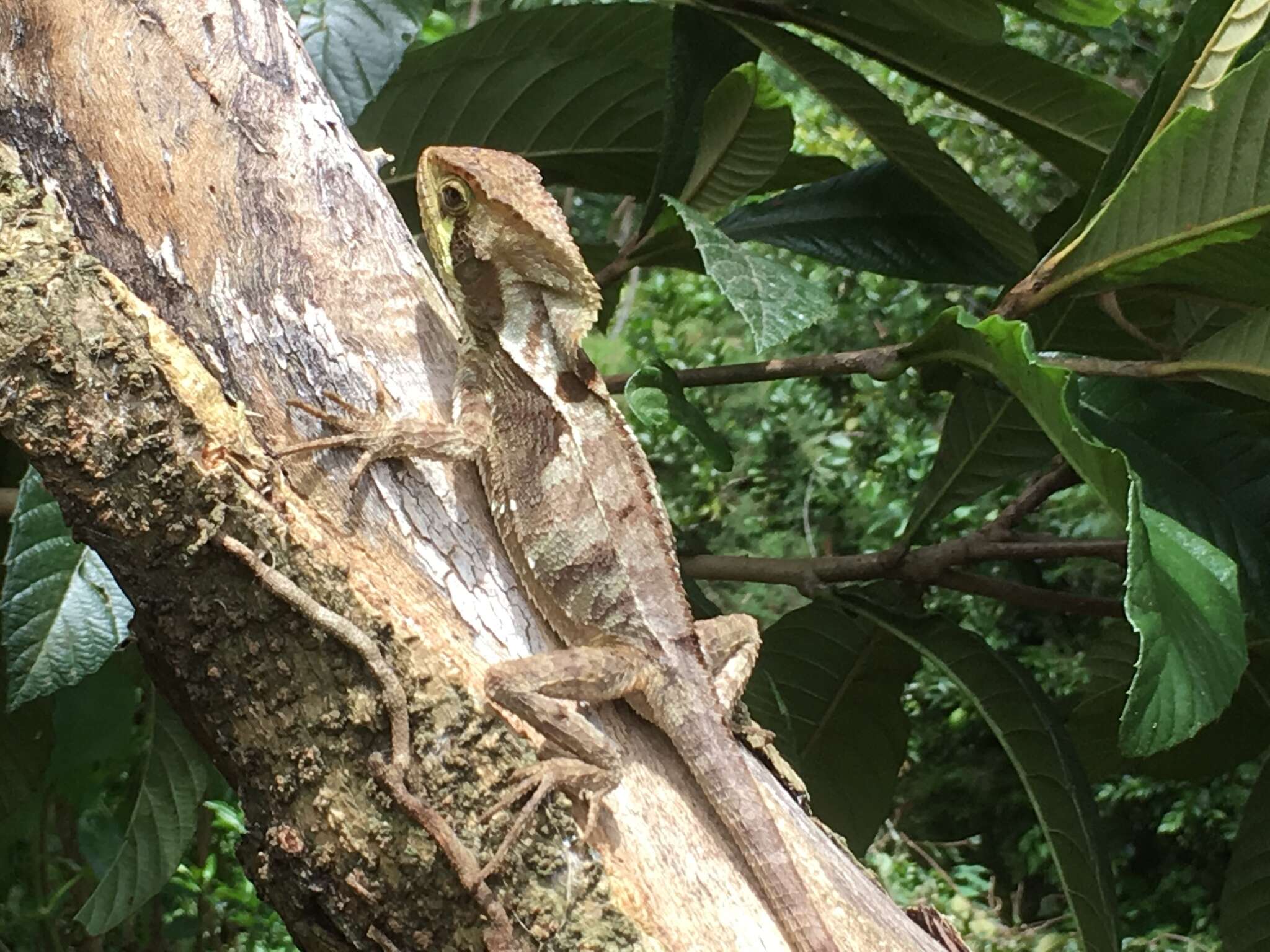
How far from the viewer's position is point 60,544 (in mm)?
1701

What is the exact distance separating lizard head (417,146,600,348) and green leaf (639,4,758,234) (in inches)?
14.4

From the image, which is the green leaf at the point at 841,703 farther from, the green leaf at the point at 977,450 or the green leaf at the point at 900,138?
the green leaf at the point at 900,138

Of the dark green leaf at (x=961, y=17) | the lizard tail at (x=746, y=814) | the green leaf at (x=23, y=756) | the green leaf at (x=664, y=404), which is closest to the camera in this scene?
the lizard tail at (x=746, y=814)

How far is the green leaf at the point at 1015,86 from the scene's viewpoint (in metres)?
1.79

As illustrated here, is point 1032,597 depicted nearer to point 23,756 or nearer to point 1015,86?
point 1015,86

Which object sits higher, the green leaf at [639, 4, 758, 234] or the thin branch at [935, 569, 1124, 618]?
the green leaf at [639, 4, 758, 234]

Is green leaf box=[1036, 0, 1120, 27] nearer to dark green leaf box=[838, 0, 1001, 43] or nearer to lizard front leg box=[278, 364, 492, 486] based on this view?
dark green leaf box=[838, 0, 1001, 43]

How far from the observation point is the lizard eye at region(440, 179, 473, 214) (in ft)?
5.22

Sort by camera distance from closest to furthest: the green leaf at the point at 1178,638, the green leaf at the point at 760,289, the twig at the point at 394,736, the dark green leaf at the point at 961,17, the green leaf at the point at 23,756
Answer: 1. the twig at the point at 394,736
2. the green leaf at the point at 1178,638
3. the green leaf at the point at 760,289
4. the dark green leaf at the point at 961,17
5. the green leaf at the point at 23,756

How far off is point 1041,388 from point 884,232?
81 cm

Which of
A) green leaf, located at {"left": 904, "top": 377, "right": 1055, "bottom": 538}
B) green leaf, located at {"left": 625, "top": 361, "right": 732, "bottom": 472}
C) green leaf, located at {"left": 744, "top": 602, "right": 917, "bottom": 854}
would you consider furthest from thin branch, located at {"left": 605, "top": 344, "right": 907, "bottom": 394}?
green leaf, located at {"left": 744, "top": 602, "right": 917, "bottom": 854}

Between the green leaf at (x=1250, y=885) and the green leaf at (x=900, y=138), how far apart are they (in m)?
1.11

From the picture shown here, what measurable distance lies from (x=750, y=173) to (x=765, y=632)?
97 cm

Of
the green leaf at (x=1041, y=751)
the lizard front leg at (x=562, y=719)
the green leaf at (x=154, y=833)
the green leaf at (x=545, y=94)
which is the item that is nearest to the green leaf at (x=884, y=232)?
the green leaf at (x=545, y=94)
